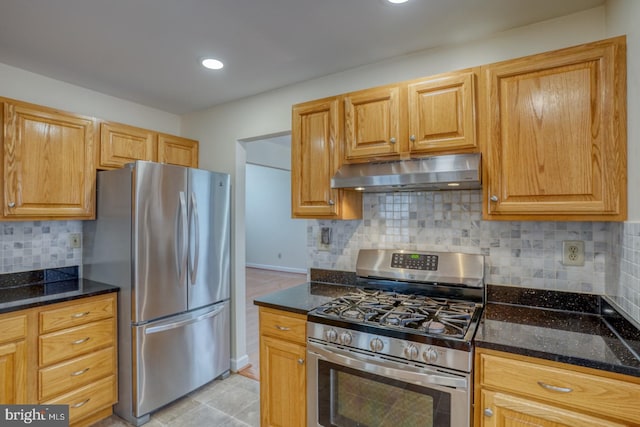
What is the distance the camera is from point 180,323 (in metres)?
2.49

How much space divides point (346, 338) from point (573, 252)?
4.22 ft

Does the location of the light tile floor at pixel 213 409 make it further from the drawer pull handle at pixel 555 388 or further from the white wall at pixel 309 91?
the drawer pull handle at pixel 555 388

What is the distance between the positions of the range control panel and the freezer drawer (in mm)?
1622

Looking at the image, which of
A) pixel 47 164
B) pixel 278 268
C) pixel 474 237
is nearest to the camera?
pixel 474 237

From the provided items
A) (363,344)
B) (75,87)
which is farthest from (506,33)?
(75,87)

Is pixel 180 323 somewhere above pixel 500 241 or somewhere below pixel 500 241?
below

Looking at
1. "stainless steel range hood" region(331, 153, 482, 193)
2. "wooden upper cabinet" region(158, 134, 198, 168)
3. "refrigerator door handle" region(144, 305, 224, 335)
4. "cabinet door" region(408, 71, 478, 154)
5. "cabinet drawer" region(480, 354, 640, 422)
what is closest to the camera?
"cabinet drawer" region(480, 354, 640, 422)

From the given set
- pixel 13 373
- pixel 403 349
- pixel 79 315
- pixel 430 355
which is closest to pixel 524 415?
pixel 430 355

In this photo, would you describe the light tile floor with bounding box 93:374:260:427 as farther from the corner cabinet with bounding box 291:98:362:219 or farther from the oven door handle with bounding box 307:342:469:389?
the corner cabinet with bounding box 291:98:362:219

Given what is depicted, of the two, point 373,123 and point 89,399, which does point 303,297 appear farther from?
point 89,399

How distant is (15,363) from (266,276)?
547 cm

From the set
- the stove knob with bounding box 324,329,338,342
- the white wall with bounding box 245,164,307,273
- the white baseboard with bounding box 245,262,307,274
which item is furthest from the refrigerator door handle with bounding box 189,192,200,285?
the white baseboard with bounding box 245,262,307,274

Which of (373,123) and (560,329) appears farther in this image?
(373,123)

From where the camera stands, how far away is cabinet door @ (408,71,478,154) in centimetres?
169
